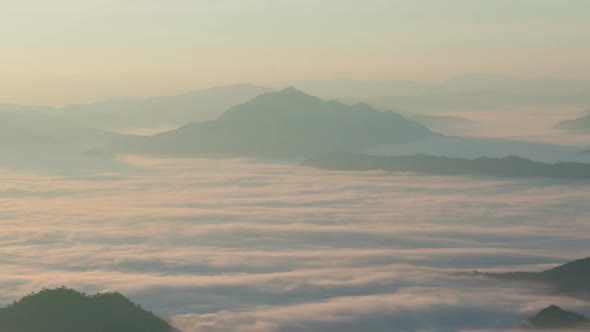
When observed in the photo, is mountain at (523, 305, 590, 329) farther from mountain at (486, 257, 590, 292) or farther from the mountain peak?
mountain at (486, 257, 590, 292)

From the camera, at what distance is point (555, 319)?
98.6 m

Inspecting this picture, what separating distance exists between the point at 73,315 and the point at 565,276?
74486 mm

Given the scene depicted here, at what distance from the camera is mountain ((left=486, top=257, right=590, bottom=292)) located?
405 ft

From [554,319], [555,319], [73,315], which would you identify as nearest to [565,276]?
[555,319]

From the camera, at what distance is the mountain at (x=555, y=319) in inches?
3816

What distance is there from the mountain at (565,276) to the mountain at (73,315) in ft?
200

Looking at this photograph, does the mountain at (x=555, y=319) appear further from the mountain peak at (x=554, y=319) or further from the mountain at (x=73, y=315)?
the mountain at (x=73, y=315)

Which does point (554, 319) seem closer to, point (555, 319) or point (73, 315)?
point (555, 319)

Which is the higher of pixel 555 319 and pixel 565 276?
pixel 565 276

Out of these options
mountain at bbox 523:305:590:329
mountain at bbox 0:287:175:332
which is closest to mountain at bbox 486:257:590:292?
mountain at bbox 523:305:590:329

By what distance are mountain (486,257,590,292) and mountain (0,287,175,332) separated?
200ft

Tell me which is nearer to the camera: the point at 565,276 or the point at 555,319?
the point at 555,319

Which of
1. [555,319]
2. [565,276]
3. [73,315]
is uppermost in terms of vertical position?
[73,315]

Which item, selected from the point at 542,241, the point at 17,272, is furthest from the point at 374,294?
the point at 542,241
